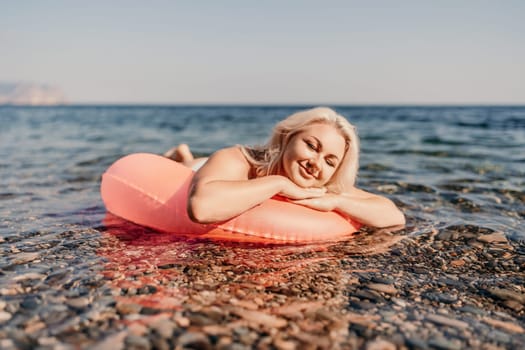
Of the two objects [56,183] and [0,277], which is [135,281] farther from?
[56,183]

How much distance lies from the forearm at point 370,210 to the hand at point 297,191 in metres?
0.26

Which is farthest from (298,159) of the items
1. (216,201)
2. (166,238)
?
(166,238)

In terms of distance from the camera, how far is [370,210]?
4930 millimetres

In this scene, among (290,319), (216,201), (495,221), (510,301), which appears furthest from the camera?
(495,221)

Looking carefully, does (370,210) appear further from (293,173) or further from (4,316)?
(4,316)

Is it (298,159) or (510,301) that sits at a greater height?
(298,159)

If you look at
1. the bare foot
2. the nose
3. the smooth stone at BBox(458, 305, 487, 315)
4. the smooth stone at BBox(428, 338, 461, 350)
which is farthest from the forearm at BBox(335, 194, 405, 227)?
Result: the bare foot

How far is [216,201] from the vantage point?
13.0 ft

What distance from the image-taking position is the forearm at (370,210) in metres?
4.76

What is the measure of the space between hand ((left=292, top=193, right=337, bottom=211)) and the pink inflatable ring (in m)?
0.06

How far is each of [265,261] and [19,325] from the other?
6.52 feet

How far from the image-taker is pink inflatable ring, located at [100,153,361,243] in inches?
174

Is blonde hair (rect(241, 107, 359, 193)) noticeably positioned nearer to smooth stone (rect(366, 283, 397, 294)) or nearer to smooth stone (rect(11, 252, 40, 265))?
smooth stone (rect(366, 283, 397, 294))

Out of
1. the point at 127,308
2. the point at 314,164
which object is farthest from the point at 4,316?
the point at 314,164
